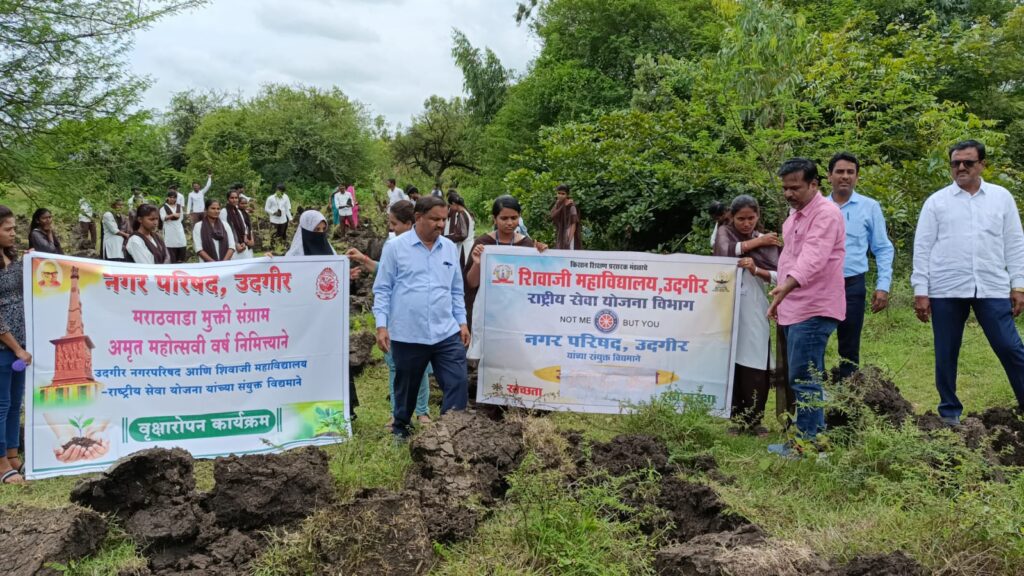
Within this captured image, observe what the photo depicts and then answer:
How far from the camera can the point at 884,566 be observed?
9.57ft

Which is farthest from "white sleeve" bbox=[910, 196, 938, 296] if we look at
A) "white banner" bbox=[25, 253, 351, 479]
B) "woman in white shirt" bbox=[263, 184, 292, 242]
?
"woman in white shirt" bbox=[263, 184, 292, 242]

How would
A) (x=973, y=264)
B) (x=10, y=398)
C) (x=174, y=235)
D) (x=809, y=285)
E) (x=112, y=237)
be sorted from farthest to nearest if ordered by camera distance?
(x=174, y=235) → (x=112, y=237) → (x=973, y=264) → (x=10, y=398) → (x=809, y=285)

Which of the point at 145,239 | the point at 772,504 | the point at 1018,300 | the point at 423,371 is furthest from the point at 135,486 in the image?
the point at 1018,300

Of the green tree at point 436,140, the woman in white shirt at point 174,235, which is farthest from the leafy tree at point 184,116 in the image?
the woman in white shirt at point 174,235

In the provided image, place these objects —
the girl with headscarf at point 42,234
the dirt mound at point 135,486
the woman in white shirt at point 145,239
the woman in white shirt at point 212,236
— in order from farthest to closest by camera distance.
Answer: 1. the woman in white shirt at point 212,236
2. the woman in white shirt at point 145,239
3. the girl with headscarf at point 42,234
4. the dirt mound at point 135,486

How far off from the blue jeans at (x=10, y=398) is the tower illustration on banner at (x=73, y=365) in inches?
11.2

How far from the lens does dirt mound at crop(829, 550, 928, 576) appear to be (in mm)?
2896

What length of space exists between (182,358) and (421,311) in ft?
5.62

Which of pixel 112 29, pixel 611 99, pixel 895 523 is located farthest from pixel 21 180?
pixel 611 99

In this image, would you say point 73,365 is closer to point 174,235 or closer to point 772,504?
point 772,504

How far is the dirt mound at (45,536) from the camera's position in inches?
126

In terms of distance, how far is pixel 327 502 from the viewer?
3930 mm

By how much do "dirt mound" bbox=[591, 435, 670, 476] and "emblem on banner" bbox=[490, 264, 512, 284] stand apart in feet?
5.28

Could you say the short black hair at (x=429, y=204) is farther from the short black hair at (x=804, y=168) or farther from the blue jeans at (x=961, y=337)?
the blue jeans at (x=961, y=337)
